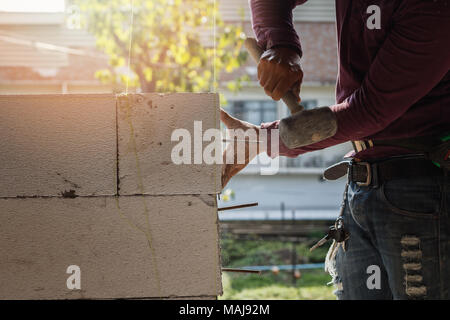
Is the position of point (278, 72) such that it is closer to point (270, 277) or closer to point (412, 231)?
point (412, 231)

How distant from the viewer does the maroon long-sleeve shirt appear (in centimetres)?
155

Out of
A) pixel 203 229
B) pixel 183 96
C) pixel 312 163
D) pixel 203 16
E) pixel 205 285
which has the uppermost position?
pixel 203 16

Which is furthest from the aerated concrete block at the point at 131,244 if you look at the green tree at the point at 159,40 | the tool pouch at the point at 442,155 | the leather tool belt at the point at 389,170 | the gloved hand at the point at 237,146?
the green tree at the point at 159,40

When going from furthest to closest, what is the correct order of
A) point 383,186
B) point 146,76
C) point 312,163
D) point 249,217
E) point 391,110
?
point 312,163, point 249,217, point 146,76, point 383,186, point 391,110

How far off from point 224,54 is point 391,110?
4686 mm

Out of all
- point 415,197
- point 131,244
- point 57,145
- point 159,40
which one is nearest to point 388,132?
point 415,197

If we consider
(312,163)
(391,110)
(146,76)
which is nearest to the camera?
(391,110)

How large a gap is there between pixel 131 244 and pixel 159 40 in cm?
458

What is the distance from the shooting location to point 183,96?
1892mm

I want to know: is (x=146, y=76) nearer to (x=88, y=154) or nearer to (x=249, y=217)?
(x=88, y=154)

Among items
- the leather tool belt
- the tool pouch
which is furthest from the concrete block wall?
the tool pouch

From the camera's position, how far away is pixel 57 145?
191 centimetres

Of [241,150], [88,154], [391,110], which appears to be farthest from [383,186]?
[88,154]

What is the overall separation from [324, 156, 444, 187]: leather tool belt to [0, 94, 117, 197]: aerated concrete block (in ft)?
3.17
